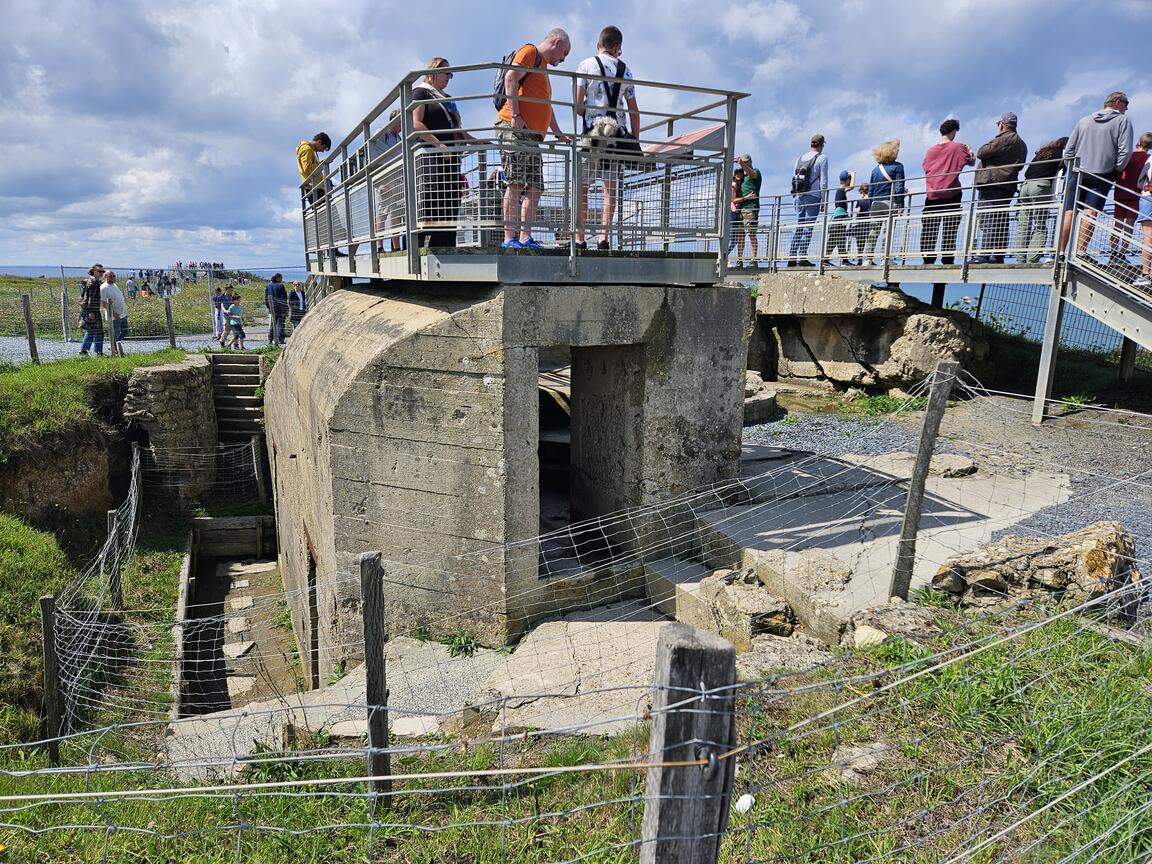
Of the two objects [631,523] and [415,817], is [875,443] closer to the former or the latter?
[631,523]

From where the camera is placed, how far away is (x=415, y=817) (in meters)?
3.96

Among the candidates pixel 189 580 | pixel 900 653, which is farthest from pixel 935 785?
pixel 189 580

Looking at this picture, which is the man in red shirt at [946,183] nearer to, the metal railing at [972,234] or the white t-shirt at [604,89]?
the metal railing at [972,234]

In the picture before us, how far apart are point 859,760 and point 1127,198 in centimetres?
989

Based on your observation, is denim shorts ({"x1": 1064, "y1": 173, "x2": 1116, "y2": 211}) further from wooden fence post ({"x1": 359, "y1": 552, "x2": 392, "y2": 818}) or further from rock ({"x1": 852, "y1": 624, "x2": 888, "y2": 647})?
wooden fence post ({"x1": 359, "y1": 552, "x2": 392, "y2": 818})

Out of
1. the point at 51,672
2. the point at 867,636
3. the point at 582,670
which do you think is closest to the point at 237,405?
the point at 51,672

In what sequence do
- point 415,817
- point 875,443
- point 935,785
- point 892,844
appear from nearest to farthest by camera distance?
point 892,844, point 935,785, point 415,817, point 875,443

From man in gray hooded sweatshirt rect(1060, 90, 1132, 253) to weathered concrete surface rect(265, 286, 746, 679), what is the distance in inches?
235

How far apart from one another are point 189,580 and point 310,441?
5.93 m

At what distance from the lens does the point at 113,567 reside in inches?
394

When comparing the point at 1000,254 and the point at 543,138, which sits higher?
the point at 543,138

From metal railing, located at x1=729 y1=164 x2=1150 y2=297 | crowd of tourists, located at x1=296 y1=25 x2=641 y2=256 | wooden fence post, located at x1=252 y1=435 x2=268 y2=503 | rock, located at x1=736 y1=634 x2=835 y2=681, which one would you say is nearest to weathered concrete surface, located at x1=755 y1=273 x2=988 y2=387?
metal railing, located at x1=729 y1=164 x2=1150 y2=297

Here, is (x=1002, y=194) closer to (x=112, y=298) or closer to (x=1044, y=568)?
(x=1044, y=568)

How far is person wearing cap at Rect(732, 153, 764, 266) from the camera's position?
14734 mm
